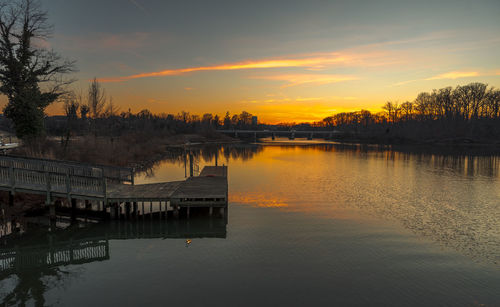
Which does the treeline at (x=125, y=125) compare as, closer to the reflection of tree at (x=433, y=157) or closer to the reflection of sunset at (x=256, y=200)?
the reflection of tree at (x=433, y=157)

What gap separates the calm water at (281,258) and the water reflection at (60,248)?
0.06 metres

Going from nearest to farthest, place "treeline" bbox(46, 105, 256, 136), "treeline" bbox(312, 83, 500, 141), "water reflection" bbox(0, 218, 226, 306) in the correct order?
"water reflection" bbox(0, 218, 226, 306) → "treeline" bbox(46, 105, 256, 136) → "treeline" bbox(312, 83, 500, 141)

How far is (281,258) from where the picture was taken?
15039 mm

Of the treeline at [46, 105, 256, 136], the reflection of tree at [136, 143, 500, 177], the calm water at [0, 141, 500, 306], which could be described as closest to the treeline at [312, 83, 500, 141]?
the reflection of tree at [136, 143, 500, 177]

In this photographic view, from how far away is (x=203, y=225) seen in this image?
19.8m

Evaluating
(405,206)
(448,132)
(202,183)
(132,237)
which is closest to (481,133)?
(448,132)

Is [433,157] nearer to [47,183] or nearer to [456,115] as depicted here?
[47,183]

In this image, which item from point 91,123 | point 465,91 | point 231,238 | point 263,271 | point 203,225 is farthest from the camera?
point 465,91

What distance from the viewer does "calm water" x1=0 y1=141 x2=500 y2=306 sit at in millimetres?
11727

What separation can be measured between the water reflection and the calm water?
61mm

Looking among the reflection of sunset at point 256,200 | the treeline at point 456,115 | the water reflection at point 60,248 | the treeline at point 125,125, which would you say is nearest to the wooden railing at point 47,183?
the water reflection at point 60,248

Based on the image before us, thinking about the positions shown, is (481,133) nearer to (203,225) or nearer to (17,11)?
(203,225)

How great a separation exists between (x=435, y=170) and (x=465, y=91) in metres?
119

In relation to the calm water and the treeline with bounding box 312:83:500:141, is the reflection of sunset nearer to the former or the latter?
Answer: the calm water
